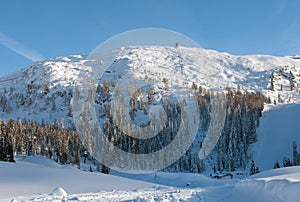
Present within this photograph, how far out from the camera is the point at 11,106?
190 meters

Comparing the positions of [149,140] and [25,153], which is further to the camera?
[149,140]

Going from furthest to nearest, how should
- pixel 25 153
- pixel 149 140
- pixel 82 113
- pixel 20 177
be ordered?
pixel 82 113 → pixel 149 140 → pixel 25 153 → pixel 20 177

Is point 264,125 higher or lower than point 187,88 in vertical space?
lower

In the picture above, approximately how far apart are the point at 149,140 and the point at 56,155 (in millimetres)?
36615

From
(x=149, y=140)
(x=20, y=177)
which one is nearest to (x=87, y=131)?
(x=149, y=140)

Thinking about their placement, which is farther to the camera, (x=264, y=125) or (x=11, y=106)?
(x=11, y=106)

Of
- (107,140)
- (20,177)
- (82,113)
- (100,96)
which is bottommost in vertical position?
(20,177)

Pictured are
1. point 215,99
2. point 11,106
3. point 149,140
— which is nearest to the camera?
point 149,140

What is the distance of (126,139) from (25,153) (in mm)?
37772

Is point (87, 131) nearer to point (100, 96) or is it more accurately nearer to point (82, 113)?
point (82, 113)

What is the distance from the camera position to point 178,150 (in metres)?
109

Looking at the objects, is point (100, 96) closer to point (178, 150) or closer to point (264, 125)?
point (178, 150)

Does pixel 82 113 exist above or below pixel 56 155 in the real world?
above

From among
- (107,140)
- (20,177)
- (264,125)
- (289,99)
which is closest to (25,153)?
(107,140)
